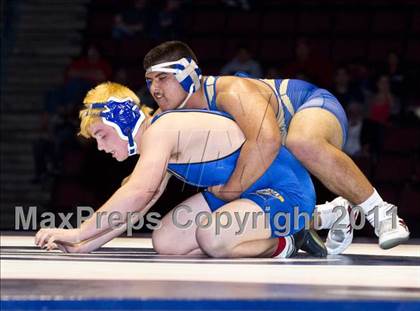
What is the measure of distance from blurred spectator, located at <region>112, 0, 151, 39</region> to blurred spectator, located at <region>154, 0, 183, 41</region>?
112 mm

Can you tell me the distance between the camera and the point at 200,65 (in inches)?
364

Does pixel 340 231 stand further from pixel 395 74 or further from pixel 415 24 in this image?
pixel 415 24

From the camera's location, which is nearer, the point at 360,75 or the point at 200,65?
the point at 360,75

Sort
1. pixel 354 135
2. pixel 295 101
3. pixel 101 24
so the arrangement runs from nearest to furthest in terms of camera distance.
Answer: pixel 295 101 < pixel 354 135 < pixel 101 24

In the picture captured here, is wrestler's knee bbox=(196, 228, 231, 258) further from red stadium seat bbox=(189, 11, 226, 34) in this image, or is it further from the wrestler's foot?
red stadium seat bbox=(189, 11, 226, 34)

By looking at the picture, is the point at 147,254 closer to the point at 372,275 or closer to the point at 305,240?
the point at 305,240

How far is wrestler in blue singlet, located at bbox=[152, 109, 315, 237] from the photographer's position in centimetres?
368

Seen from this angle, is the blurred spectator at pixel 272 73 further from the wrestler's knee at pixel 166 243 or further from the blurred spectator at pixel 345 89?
the wrestler's knee at pixel 166 243

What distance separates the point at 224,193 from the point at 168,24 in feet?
20.0

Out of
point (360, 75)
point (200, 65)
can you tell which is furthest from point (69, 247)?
point (200, 65)

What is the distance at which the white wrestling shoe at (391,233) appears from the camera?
381cm

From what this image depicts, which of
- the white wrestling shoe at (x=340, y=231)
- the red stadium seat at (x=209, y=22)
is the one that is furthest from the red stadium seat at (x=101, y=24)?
the white wrestling shoe at (x=340, y=231)

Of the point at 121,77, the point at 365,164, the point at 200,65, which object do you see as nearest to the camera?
the point at 365,164

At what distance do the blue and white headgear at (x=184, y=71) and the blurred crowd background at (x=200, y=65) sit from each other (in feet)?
9.77
